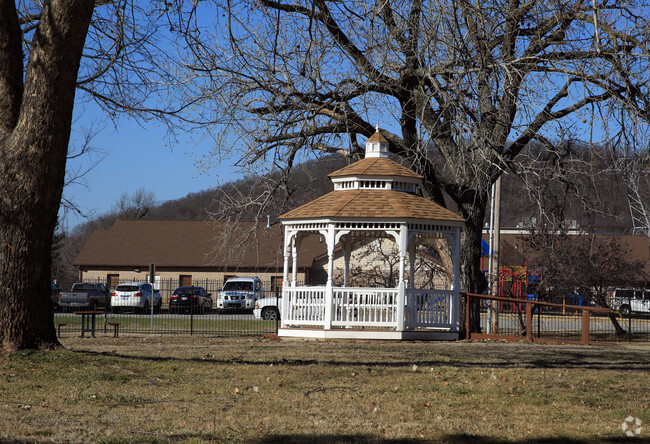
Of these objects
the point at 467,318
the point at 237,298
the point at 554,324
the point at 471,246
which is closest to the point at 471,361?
the point at 467,318

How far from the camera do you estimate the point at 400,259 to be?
18.2 meters

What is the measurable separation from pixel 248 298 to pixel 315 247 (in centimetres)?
1448

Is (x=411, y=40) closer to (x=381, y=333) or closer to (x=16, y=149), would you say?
(x=381, y=333)

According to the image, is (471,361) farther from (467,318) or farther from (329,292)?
(467,318)

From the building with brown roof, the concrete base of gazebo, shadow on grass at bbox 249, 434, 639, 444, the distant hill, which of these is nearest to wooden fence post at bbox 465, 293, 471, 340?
the concrete base of gazebo

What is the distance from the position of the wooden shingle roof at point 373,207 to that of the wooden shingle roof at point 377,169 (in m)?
0.48

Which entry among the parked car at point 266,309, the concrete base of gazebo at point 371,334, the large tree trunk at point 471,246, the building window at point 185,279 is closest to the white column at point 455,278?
the concrete base of gazebo at point 371,334

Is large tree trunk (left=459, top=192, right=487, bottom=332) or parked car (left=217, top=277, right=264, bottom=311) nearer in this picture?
large tree trunk (left=459, top=192, right=487, bottom=332)

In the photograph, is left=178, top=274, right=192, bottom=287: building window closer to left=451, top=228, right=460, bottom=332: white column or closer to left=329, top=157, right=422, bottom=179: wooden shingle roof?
left=329, top=157, right=422, bottom=179: wooden shingle roof

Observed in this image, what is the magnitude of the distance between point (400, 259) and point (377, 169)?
2.71 meters

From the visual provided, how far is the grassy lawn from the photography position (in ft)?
21.5

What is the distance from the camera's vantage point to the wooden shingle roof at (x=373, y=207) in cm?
1812

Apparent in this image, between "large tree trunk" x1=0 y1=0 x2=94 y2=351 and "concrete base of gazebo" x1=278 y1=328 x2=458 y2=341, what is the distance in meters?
9.03

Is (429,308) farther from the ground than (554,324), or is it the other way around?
(429,308)
